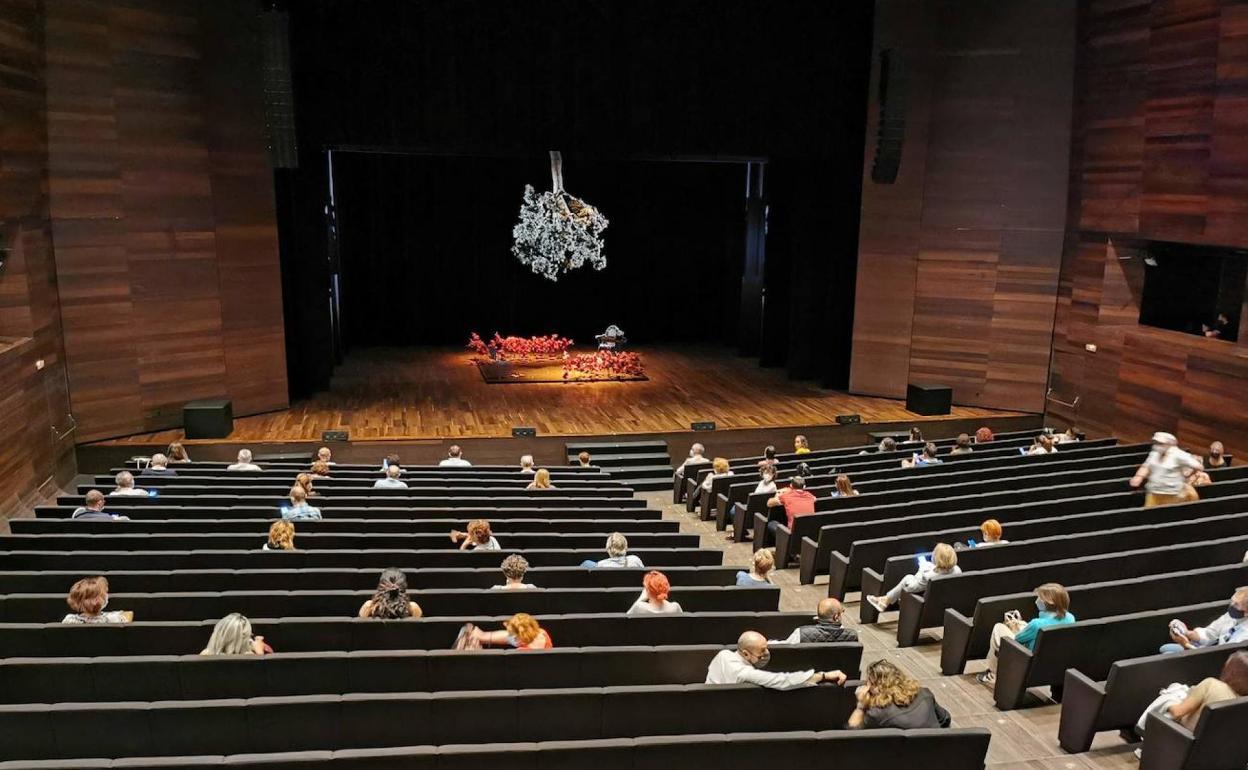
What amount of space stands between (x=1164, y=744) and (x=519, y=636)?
10.5ft

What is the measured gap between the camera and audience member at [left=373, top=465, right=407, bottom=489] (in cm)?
962

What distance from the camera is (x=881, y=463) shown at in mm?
11414

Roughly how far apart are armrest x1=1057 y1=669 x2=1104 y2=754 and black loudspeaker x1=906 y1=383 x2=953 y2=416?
10.9 metres

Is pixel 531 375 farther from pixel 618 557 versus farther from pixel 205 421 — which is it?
pixel 618 557

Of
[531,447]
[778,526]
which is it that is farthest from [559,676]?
[531,447]

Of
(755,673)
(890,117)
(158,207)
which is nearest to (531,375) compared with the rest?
(158,207)

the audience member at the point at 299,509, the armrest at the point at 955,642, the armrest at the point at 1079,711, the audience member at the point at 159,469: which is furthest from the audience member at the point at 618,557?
the audience member at the point at 159,469

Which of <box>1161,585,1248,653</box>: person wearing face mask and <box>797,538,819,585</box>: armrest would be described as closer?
<box>1161,585,1248,653</box>: person wearing face mask

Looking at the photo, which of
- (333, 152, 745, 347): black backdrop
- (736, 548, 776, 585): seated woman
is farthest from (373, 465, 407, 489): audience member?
(333, 152, 745, 347): black backdrop

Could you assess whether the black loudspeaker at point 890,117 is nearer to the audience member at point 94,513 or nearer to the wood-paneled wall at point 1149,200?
the wood-paneled wall at point 1149,200

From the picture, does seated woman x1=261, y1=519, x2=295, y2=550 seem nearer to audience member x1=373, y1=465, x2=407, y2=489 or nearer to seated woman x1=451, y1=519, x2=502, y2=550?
seated woman x1=451, y1=519, x2=502, y2=550

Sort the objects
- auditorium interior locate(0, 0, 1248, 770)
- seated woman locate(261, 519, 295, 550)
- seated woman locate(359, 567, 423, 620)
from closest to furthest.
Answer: auditorium interior locate(0, 0, 1248, 770) < seated woman locate(359, 567, 423, 620) < seated woman locate(261, 519, 295, 550)

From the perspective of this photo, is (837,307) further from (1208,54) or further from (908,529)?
(908,529)

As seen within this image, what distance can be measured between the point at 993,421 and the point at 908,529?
8.56 meters
